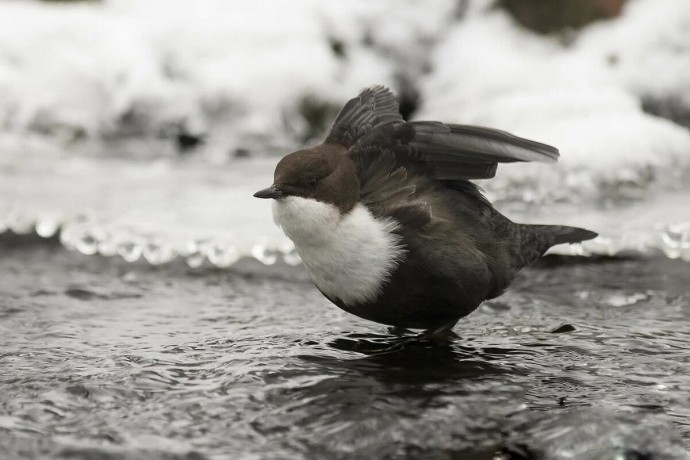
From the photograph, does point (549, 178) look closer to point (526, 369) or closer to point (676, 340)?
point (676, 340)

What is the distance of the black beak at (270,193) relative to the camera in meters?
3.54

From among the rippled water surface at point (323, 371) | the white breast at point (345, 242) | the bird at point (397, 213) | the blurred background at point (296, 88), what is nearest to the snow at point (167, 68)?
the blurred background at point (296, 88)

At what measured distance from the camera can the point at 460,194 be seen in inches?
161

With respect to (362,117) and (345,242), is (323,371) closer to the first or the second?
(345,242)

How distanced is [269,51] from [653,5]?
9.62 feet

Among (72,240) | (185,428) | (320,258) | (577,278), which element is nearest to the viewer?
(185,428)

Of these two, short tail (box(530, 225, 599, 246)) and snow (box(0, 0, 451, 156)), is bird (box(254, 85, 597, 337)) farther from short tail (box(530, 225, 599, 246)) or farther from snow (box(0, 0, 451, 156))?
snow (box(0, 0, 451, 156))

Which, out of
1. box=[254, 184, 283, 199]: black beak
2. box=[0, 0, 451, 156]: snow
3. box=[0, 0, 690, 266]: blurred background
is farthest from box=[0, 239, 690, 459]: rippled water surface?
box=[0, 0, 451, 156]: snow

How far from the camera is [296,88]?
784 cm

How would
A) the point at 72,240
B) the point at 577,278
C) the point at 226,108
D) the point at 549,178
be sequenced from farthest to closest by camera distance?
the point at 226,108 → the point at 549,178 → the point at 72,240 → the point at 577,278

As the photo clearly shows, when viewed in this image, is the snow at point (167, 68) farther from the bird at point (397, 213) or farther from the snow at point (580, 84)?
the bird at point (397, 213)

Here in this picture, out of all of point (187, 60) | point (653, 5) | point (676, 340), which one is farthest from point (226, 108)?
point (676, 340)

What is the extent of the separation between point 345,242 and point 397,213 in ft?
0.76

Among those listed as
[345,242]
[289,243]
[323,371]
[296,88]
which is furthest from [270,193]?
[296,88]
